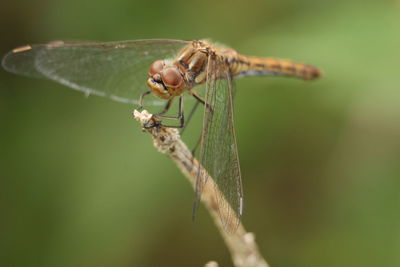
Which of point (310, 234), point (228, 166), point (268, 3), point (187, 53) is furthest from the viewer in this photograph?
point (268, 3)

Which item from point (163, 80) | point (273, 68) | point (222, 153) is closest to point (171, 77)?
point (163, 80)

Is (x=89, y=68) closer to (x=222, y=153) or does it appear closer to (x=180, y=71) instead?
(x=180, y=71)


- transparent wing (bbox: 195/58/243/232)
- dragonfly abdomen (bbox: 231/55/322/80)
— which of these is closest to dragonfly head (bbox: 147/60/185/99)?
transparent wing (bbox: 195/58/243/232)

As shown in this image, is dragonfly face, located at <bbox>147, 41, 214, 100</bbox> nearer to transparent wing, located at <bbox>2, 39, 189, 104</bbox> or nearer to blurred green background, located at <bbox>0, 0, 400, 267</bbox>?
transparent wing, located at <bbox>2, 39, 189, 104</bbox>

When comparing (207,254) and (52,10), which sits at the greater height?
(52,10)

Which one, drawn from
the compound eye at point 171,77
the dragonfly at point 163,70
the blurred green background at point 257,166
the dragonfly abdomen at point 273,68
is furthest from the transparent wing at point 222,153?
the blurred green background at point 257,166

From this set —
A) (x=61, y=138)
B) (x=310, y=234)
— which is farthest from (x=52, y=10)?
(x=310, y=234)

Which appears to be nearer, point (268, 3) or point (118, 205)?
point (118, 205)

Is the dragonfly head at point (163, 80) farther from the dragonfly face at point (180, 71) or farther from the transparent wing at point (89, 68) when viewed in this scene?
the transparent wing at point (89, 68)

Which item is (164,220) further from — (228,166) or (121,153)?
(228,166)
